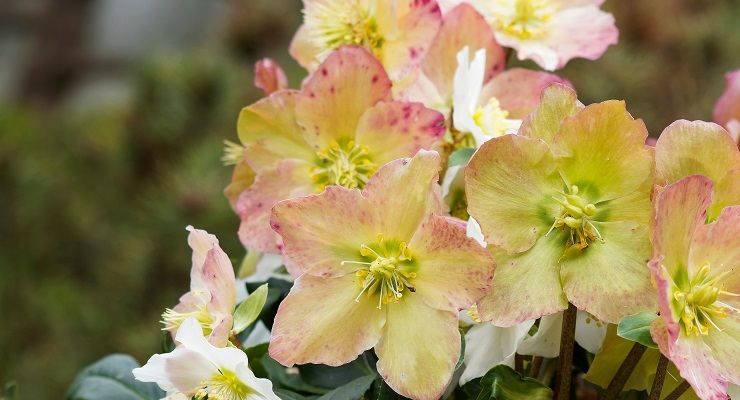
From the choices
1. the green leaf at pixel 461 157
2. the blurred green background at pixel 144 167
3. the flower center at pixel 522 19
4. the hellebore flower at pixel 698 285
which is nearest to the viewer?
the hellebore flower at pixel 698 285

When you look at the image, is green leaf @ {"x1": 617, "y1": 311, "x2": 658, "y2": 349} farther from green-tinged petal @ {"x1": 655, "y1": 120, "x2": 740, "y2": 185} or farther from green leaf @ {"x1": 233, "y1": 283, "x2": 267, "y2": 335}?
green leaf @ {"x1": 233, "y1": 283, "x2": 267, "y2": 335}

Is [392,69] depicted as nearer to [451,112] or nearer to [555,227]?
[451,112]

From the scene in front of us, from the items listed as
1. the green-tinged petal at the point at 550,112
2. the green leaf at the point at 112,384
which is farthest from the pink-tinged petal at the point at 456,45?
the green leaf at the point at 112,384

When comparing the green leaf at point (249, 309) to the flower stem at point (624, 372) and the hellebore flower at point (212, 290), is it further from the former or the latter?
the flower stem at point (624, 372)

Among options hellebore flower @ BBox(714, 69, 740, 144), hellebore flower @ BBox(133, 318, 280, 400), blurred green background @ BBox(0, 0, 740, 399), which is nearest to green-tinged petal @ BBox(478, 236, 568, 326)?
hellebore flower @ BBox(133, 318, 280, 400)

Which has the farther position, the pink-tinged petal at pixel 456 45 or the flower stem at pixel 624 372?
the pink-tinged petal at pixel 456 45

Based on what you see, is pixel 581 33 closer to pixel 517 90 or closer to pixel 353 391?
pixel 517 90

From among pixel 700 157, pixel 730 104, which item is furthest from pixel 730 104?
pixel 700 157
